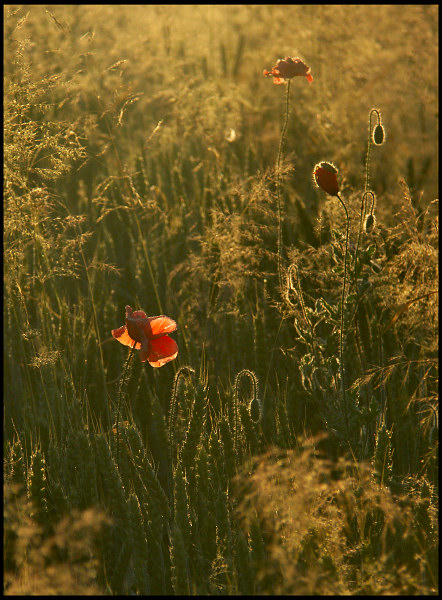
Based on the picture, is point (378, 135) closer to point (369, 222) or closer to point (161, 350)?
point (369, 222)

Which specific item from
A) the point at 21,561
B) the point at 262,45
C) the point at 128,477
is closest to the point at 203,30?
the point at 262,45

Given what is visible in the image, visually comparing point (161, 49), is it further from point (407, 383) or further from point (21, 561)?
point (21, 561)

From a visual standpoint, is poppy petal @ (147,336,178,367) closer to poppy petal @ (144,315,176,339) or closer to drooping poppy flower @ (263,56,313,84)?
Answer: poppy petal @ (144,315,176,339)

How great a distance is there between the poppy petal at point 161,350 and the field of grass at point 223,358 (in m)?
0.07

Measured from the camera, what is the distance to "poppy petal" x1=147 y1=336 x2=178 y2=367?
1.65 metres

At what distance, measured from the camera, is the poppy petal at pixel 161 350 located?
5.41ft

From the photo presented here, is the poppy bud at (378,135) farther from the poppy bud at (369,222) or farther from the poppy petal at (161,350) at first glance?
the poppy petal at (161,350)

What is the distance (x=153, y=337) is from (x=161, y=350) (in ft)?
0.13

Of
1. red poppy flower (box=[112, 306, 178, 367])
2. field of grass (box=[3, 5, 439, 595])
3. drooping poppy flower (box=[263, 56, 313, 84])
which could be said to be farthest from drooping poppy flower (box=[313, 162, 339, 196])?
drooping poppy flower (box=[263, 56, 313, 84])

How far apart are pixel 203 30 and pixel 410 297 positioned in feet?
12.9

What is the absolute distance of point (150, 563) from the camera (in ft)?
4.73

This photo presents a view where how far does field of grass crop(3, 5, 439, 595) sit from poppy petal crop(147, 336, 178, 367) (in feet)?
0.23

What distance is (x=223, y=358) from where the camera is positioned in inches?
86.5

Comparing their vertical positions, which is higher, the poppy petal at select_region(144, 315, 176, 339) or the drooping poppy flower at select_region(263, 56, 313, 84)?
the drooping poppy flower at select_region(263, 56, 313, 84)
